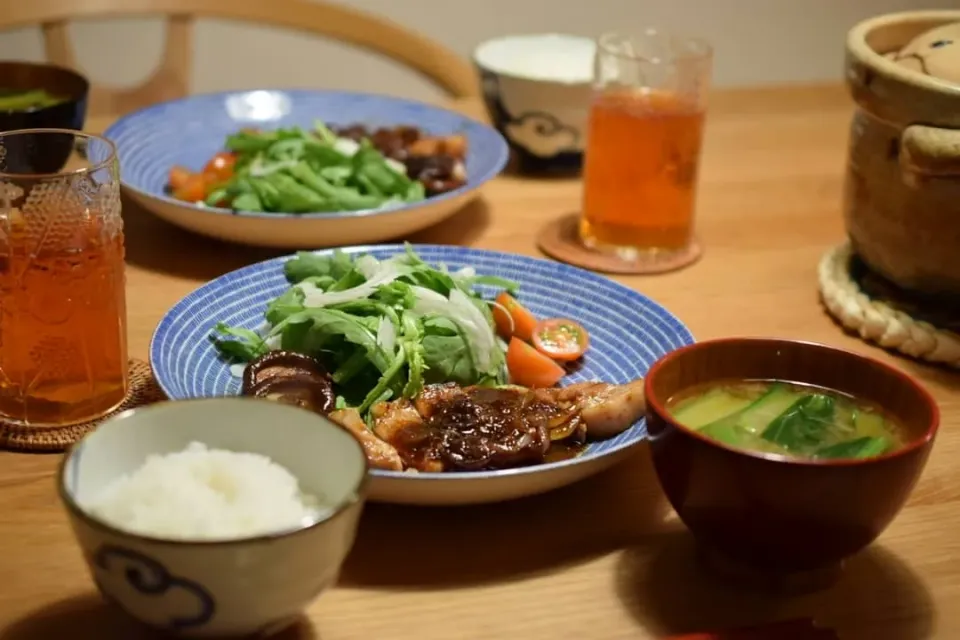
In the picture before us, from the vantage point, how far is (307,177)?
4.99ft

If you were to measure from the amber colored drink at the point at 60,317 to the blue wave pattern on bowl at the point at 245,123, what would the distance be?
45 cm

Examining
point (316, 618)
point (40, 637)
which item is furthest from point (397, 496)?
point (40, 637)

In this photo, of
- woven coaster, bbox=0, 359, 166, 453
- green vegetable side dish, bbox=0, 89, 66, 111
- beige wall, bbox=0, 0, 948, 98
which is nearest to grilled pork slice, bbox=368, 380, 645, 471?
woven coaster, bbox=0, 359, 166, 453

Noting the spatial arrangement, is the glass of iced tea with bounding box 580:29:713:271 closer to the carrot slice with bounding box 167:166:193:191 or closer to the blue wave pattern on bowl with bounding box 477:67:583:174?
the blue wave pattern on bowl with bounding box 477:67:583:174

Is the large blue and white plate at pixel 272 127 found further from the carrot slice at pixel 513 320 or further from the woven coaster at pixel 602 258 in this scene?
the carrot slice at pixel 513 320

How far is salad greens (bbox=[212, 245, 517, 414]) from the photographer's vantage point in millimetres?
1117

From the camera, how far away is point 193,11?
2.41m

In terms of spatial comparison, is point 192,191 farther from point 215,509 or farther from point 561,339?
point 215,509

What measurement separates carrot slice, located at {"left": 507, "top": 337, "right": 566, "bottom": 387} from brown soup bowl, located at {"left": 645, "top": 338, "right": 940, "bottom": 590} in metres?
0.27

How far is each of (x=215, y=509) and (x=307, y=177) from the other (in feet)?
2.81

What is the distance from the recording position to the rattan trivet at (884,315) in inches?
49.3

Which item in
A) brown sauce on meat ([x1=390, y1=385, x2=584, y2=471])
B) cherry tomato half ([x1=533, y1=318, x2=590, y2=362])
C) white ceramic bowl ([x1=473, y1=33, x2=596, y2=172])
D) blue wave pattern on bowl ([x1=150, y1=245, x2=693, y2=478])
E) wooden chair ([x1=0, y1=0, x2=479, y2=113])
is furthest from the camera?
wooden chair ([x1=0, y1=0, x2=479, y2=113])

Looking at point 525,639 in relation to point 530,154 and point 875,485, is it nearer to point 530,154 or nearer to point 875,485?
point 875,485

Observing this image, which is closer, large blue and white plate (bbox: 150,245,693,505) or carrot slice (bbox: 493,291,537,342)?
large blue and white plate (bbox: 150,245,693,505)
